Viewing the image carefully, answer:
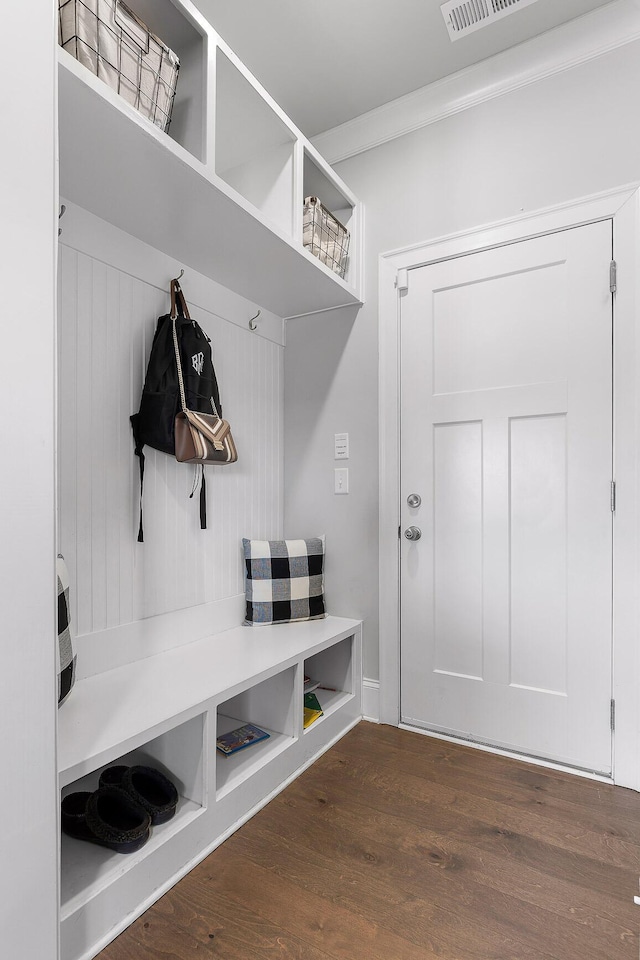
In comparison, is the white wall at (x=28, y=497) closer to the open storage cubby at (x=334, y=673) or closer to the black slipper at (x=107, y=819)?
the black slipper at (x=107, y=819)

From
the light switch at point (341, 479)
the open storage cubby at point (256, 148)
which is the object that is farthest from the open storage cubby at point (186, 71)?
the light switch at point (341, 479)

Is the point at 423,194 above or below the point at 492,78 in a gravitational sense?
below

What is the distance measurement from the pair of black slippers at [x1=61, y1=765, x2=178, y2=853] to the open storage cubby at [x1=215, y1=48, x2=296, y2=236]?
178 cm

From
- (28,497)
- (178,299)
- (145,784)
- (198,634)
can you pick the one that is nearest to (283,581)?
(198,634)

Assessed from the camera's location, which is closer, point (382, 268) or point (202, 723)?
point (202, 723)

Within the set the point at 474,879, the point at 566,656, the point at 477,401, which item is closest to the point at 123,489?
the point at 477,401

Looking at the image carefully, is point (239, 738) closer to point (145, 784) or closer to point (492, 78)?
point (145, 784)

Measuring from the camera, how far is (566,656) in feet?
6.17

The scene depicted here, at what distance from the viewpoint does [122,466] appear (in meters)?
1.75

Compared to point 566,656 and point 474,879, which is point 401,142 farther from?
point 474,879

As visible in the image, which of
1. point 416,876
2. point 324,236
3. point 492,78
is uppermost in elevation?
point 492,78

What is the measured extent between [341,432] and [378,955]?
1756 mm

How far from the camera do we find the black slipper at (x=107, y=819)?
4.09 ft

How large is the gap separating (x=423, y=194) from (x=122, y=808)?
7.81ft
